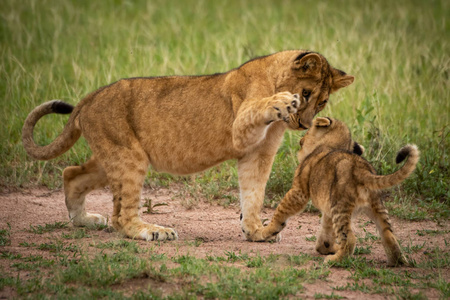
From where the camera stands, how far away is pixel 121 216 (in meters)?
5.54

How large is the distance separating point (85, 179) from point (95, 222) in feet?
1.39

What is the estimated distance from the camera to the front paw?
15.9 feet

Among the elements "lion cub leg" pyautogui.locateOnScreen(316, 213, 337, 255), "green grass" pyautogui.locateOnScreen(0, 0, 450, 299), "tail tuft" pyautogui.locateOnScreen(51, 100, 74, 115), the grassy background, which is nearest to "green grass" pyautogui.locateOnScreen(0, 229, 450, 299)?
"green grass" pyautogui.locateOnScreen(0, 0, 450, 299)

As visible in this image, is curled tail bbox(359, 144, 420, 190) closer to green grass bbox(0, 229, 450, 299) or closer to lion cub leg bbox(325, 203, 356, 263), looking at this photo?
lion cub leg bbox(325, 203, 356, 263)

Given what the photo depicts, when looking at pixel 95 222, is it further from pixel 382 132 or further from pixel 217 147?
pixel 382 132

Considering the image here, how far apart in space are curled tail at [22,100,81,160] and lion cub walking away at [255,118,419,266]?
7.02 feet

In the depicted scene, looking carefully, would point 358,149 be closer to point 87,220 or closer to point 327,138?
point 327,138

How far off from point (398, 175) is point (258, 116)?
1.24 metres

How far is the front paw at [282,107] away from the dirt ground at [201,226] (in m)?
1.07

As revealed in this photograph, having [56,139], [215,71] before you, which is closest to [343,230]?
[56,139]

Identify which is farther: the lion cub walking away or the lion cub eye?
the lion cub eye

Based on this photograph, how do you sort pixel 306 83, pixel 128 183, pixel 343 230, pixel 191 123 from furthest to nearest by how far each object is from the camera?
pixel 191 123 → pixel 128 183 → pixel 306 83 → pixel 343 230

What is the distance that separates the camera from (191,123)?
563 cm

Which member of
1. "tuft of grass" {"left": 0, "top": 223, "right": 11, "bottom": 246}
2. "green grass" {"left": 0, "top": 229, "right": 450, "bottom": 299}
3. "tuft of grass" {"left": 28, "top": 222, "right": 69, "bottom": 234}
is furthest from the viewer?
"tuft of grass" {"left": 28, "top": 222, "right": 69, "bottom": 234}
